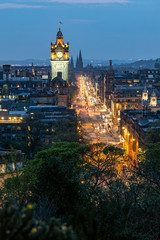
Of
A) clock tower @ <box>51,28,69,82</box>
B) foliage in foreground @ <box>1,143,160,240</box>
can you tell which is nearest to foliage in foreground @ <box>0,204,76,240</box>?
foliage in foreground @ <box>1,143,160,240</box>

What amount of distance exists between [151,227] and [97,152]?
20.3 meters

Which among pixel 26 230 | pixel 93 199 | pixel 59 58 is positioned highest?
pixel 59 58

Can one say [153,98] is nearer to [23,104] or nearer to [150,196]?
[23,104]

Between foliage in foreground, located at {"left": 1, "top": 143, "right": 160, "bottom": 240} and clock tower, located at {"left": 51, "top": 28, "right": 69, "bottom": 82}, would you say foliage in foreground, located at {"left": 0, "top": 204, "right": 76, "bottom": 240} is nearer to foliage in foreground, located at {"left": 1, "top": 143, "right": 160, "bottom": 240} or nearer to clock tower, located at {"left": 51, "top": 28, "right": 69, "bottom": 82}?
foliage in foreground, located at {"left": 1, "top": 143, "right": 160, "bottom": 240}

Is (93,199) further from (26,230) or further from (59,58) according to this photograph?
(59,58)

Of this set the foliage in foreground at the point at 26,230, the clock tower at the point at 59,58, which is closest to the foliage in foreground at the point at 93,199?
the foliage in foreground at the point at 26,230

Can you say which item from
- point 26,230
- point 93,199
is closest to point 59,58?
point 93,199

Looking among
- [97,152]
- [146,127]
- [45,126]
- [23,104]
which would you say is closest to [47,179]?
[97,152]

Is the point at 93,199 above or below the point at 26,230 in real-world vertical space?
below

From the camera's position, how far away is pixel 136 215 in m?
26.2

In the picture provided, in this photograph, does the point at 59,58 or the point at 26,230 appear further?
the point at 59,58

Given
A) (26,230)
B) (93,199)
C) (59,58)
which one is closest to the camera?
(26,230)

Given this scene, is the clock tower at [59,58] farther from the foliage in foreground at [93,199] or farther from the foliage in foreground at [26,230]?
the foliage in foreground at [26,230]

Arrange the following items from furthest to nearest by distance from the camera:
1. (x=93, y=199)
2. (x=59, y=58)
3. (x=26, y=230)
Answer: (x=59, y=58), (x=93, y=199), (x=26, y=230)
